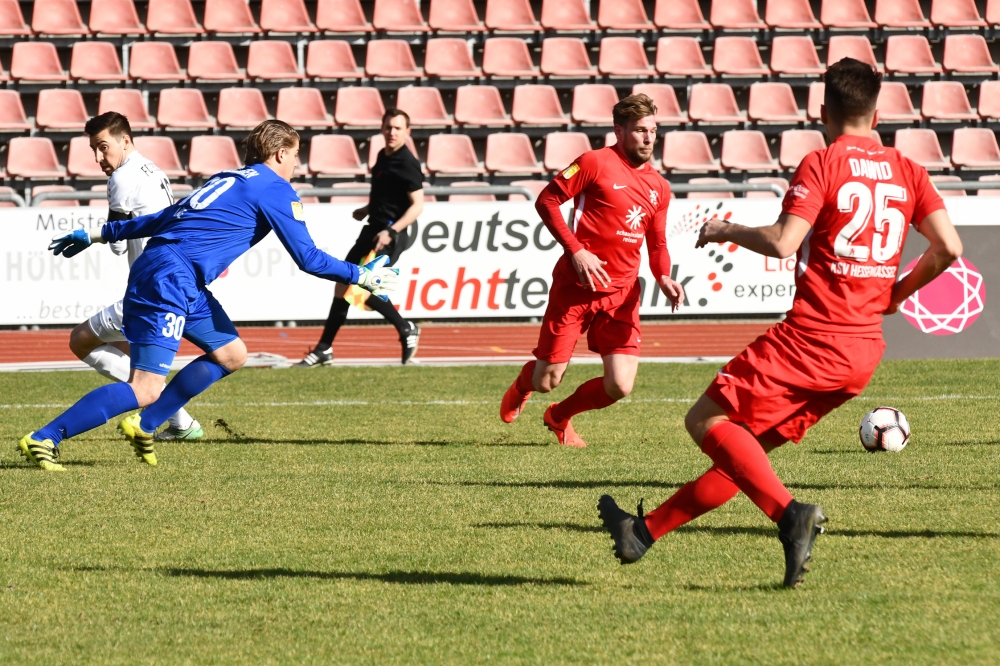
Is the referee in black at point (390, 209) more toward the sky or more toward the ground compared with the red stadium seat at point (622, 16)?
more toward the ground

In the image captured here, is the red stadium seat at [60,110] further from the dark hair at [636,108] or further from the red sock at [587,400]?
the dark hair at [636,108]

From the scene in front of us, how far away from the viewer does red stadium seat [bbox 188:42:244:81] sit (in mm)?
18438

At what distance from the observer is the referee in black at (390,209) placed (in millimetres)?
11219

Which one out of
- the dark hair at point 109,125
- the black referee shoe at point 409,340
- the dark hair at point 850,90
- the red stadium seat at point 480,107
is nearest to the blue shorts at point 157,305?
the dark hair at point 109,125

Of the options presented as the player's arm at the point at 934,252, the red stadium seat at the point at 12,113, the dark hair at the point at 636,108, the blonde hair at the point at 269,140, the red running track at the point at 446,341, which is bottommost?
the red running track at the point at 446,341

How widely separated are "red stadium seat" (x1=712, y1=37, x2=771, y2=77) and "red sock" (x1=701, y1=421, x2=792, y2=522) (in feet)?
49.3

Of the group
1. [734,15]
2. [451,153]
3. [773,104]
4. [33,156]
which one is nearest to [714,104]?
[773,104]

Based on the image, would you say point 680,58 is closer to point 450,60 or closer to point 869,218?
point 450,60

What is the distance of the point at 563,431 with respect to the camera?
309 inches

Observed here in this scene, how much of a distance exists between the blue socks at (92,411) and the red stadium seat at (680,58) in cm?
1312

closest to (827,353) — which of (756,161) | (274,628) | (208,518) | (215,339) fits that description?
(274,628)

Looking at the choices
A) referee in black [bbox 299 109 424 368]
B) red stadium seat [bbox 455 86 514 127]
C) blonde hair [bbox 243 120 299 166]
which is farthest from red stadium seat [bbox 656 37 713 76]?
blonde hair [bbox 243 120 299 166]

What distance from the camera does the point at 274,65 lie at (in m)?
18.5

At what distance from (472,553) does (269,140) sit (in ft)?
9.48
